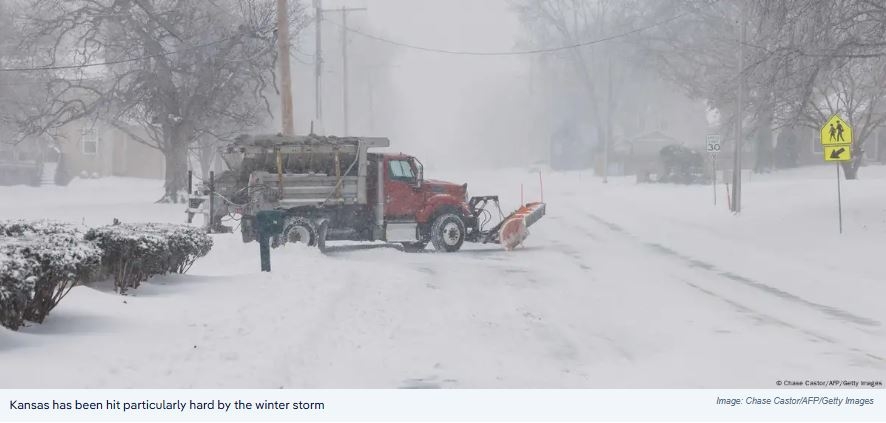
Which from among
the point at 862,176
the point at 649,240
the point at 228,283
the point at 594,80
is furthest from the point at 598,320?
the point at 594,80

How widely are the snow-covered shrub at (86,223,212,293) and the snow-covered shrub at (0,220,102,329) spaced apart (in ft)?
4.01

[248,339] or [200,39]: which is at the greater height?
[200,39]

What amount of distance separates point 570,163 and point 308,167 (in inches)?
3097

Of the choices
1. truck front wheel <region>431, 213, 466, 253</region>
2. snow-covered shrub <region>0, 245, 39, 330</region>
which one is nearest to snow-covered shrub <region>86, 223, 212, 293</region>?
snow-covered shrub <region>0, 245, 39, 330</region>

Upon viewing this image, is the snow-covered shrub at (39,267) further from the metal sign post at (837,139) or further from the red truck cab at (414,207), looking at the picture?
the metal sign post at (837,139)

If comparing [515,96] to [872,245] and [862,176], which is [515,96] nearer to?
[862,176]

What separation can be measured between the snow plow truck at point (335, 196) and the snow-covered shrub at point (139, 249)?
7.12m

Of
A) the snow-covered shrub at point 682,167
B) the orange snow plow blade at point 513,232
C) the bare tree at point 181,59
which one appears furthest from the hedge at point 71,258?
the snow-covered shrub at point 682,167

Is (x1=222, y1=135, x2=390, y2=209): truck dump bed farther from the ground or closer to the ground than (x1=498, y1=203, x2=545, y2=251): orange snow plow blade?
farther from the ground

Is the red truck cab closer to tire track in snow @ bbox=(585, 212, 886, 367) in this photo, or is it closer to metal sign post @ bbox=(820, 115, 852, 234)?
tire track in snow @ bbox=(585, 212, 886, 367)

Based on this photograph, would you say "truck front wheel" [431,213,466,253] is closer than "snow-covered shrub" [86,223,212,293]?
No

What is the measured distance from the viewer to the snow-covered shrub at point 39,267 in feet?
28.6

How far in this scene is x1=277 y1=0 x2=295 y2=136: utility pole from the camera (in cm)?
2936

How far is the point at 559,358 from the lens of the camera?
10203 mm
